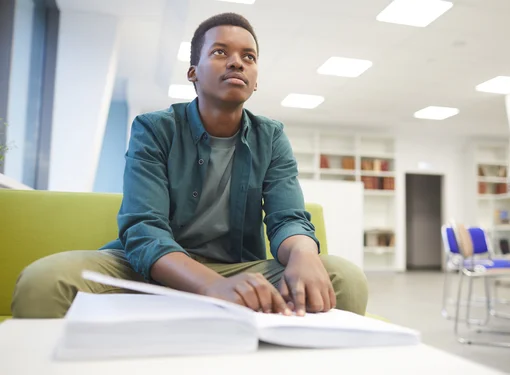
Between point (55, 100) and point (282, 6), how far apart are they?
99.4 inches

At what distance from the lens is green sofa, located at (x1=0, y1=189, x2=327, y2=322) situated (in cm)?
154

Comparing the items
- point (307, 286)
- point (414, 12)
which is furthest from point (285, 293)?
point (414, 12)

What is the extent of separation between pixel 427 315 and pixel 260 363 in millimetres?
4245

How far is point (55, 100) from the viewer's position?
4656mm

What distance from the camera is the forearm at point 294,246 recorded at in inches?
41.4

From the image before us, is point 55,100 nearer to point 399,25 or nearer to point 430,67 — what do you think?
point 399,25

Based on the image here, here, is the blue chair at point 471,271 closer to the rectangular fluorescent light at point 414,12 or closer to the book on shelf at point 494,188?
the rectangular fluorescent light at point 414,12

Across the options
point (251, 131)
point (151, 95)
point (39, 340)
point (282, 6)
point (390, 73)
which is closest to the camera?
point (39, 340)

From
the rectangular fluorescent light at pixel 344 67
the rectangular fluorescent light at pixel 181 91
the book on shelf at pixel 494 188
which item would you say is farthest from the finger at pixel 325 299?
the book on shelf at pixel 494 188

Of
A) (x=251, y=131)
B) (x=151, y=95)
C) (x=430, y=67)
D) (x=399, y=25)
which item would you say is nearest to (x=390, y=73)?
(x=430, y=67)

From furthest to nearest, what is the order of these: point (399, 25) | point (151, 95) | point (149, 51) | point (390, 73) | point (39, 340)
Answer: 1. point (151, 95)
2. point (390, 73)
3. point (149, 51)
4. point (399, 25)
5. point (39, 340)

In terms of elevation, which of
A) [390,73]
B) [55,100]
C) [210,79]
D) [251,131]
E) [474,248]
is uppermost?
[390,73]

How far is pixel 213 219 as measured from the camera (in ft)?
4.33

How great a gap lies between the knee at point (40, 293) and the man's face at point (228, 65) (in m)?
0.65
